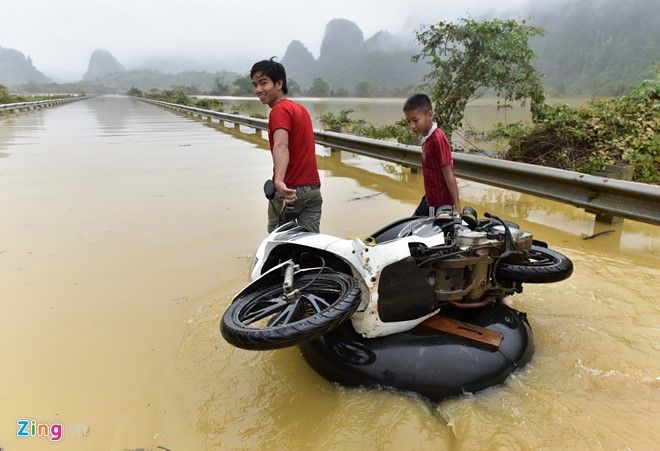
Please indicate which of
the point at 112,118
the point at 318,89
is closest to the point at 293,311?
the point at 112,118

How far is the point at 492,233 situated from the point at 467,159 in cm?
360

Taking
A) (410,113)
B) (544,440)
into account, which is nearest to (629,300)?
(544,440)

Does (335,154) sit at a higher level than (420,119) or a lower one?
lower

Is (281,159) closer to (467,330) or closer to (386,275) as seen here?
(386,275)

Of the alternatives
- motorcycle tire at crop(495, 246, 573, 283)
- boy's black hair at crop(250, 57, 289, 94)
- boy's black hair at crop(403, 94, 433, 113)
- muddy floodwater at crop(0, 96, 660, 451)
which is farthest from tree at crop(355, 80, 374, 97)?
motorcycle tire at crop(495, 246, 573, 283)

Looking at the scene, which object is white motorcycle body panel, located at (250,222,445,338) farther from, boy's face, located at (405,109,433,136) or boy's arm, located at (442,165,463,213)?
boy's face, located at (405,109,433,136)

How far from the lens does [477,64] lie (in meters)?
9.87

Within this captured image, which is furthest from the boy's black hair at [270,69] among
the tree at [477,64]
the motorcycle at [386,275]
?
the tree at [477,64]

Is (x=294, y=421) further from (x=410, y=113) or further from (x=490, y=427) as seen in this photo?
(x=410, y=113)

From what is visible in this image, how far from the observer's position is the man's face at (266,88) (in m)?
3.19

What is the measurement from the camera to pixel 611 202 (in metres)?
4.37

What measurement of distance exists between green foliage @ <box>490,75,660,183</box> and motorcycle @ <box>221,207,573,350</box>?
13.1ft

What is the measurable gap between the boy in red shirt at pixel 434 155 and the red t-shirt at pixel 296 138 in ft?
2.63

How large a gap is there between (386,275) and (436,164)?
149 centimetres
